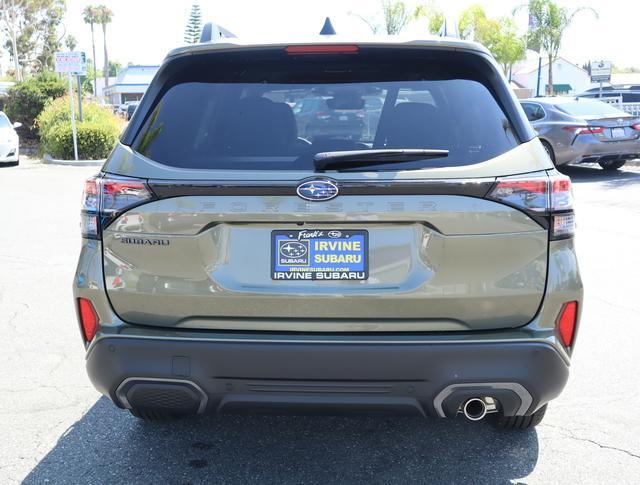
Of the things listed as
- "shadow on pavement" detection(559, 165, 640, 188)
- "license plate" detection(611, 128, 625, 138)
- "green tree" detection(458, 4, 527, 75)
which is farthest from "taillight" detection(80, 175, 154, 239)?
"green tree" detection(458, 4, 527, 75)

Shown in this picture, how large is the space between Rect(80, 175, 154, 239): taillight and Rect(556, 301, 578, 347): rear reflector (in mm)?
1640

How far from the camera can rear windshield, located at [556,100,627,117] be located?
576 inches

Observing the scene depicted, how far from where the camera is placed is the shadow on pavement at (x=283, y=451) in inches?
124

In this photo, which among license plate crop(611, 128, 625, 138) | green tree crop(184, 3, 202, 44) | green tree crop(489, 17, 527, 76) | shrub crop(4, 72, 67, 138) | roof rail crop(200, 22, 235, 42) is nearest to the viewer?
roof rail crop(200, 22, 235, 42)

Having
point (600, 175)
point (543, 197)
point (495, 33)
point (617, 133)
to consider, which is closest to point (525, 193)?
point (543, 197)

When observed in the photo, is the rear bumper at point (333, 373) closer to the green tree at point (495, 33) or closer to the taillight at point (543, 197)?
the taillight at point (543, 197)

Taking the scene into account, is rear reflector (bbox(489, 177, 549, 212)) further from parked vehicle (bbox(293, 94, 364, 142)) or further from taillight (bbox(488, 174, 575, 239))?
parked vehicle (bbox(293, 94, 364, 142))

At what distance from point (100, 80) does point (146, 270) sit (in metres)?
141

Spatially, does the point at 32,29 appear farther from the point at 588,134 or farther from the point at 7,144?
the point at 588,134

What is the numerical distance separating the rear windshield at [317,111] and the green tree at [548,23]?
39.5m

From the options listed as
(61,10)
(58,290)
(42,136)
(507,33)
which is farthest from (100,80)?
(58,290)

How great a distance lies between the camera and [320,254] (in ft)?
8.75

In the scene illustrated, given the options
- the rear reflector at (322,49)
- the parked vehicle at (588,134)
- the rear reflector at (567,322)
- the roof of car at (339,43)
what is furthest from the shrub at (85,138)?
the rear reflector at (567,322)

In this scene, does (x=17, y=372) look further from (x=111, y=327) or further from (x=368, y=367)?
(x=368, y=367)
